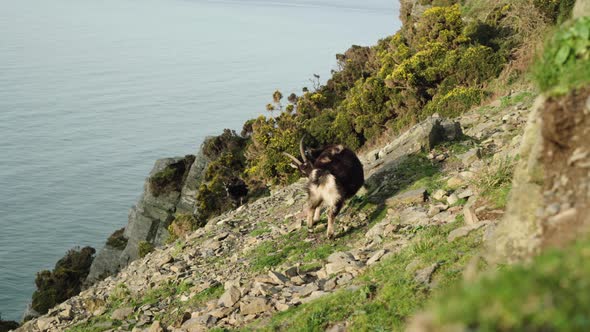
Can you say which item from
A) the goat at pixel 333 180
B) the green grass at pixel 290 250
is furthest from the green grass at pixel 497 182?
the green grass at pixel 290 250

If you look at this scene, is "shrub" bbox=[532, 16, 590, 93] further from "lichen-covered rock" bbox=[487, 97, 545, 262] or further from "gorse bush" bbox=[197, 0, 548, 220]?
"gorse bush" bbox=[197, 0, 548, 220]

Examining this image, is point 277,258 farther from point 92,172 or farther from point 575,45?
point 92,172

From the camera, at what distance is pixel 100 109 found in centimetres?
8388

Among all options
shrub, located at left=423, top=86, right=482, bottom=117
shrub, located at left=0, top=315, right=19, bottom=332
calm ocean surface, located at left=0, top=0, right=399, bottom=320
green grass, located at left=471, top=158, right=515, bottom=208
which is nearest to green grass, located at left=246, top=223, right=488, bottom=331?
green grass, located at left=471, top=158, right=515, bottom=208

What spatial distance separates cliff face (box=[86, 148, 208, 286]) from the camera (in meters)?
40.5

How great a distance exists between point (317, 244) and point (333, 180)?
179cm

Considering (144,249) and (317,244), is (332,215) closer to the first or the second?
(317,244)

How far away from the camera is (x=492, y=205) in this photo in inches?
450

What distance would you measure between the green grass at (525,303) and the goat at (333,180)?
1159 centimetres

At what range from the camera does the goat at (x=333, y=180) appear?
15125 millimetres

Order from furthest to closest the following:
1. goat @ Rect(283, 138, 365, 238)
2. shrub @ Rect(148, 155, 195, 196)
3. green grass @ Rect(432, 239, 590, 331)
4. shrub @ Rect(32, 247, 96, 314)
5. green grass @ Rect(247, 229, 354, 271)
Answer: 1. shrub @ Rect(148, 155, 195, 196)
2. shrub @ Rect(32, 247, 96, 314)
3. goat @ Rect(283, 138, 365, 238)
4. green grass @ Rect(247, 229, 354, 271)
5. green grass @ Rect(432, 239, 590, 331)

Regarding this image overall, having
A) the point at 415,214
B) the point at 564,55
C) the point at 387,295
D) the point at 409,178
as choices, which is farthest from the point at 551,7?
the point at 564,55

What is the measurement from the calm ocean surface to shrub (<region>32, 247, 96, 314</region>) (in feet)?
12.4

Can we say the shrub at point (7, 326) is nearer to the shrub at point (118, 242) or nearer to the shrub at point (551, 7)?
the shrub at point (118, 242)
